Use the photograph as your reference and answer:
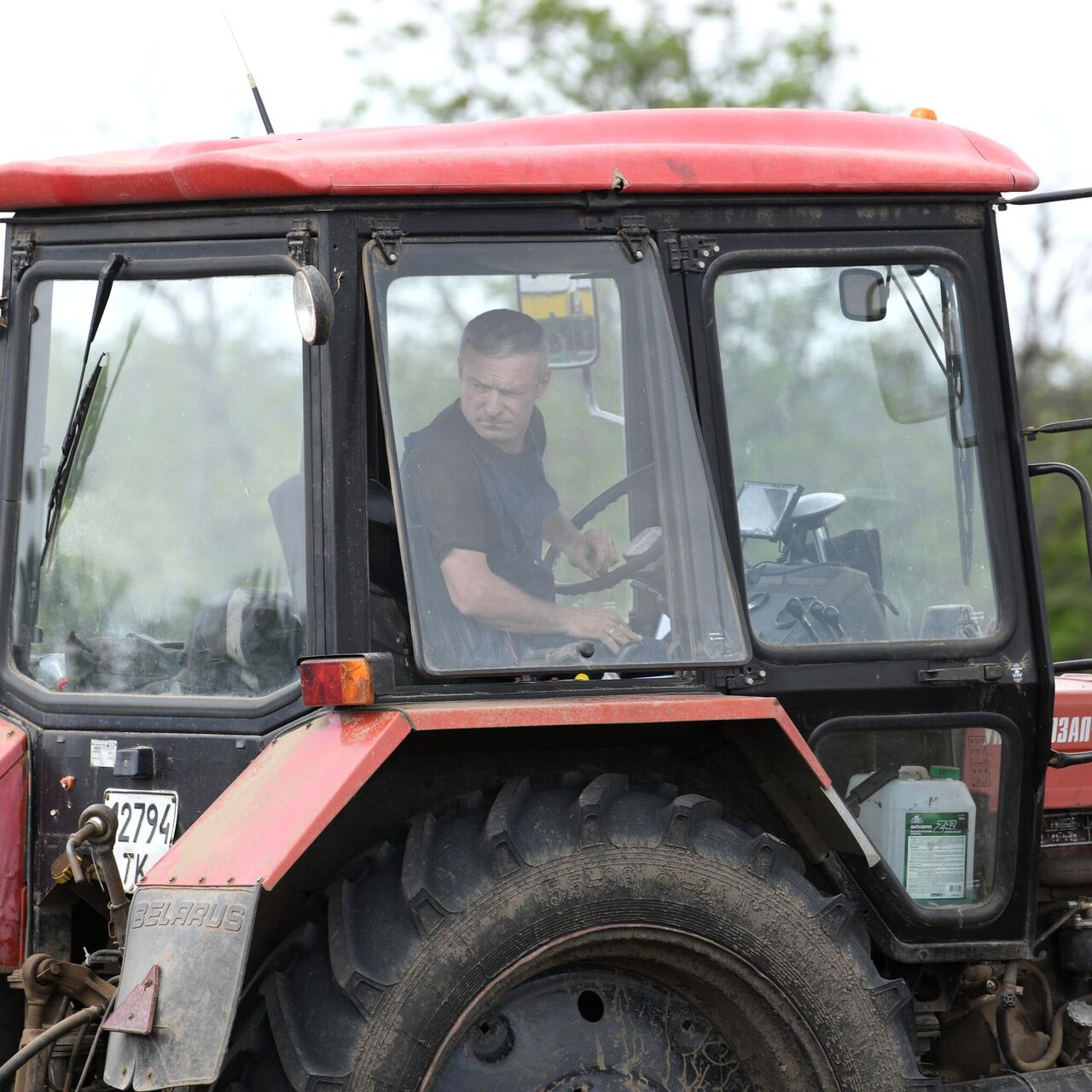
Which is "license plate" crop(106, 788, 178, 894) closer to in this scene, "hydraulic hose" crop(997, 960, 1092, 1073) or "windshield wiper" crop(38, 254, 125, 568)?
"windshield wiper" crop(38, 254, 125, 568)

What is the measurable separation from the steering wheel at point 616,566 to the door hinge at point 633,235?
1.39 feet

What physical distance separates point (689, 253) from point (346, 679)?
1.12 meters

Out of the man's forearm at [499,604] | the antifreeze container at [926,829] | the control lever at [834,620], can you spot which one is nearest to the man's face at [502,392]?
the man's forearm at [499,604]

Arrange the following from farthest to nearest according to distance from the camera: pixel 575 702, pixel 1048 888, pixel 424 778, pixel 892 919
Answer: pixel 1048 888 → pixel 892 919 → pixel 424 778 → pixel 575 702

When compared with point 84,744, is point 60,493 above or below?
above

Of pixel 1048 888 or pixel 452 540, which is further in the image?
pixel 1048 888

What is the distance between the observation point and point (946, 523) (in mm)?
3049

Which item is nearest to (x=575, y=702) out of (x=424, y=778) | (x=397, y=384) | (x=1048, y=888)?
(x=424, y=778)

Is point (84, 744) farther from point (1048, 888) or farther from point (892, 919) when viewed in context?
point (1048, 888)

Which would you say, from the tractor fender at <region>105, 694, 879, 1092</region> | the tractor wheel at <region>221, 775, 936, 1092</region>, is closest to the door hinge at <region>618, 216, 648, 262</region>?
the tractor fender at <region>105, 694, 879, 1092</region>

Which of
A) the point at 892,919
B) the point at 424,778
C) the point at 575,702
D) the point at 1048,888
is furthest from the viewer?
the point at 1048,888

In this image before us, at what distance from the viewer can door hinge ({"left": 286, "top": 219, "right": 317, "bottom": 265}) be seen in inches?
106

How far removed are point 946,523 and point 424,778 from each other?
1246mm

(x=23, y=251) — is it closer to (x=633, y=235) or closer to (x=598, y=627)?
(x=633, y=235)
